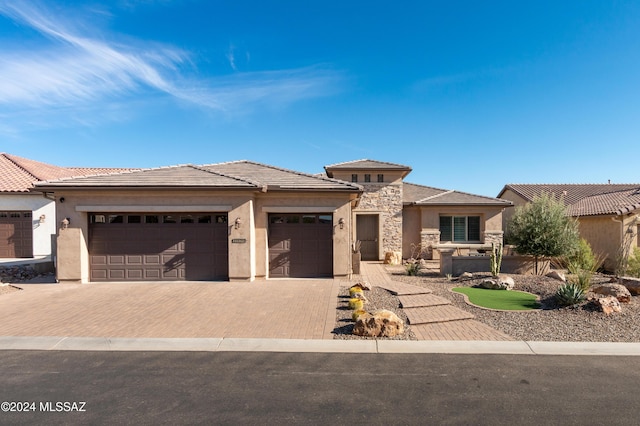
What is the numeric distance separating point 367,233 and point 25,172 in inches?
881

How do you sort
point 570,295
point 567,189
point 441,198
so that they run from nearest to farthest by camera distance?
1. point 570,295
2. point 441,198
3. point 567,189

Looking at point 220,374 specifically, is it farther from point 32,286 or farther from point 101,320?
point 32,286

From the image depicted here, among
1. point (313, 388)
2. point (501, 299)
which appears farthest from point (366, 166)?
point (313, 388)

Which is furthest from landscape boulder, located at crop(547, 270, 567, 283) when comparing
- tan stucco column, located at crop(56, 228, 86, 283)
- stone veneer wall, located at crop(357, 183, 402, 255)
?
tan stucco column, located at crop(56, 228, 86, 283)

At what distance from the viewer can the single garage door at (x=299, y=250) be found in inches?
520

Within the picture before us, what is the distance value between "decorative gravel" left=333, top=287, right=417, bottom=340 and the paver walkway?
18 centimetres

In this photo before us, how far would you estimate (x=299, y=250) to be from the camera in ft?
43.4

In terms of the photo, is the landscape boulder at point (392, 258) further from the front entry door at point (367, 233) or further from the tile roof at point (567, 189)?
the tile roof at point (567, 189)

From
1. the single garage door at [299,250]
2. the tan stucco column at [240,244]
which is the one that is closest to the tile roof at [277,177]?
the single garage door at [299,250]

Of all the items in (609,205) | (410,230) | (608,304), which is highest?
(609,205)

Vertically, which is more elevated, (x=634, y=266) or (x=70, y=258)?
(x=70, y=258)

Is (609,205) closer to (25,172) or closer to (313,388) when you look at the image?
(313,388)

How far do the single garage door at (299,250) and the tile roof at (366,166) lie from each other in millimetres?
6472

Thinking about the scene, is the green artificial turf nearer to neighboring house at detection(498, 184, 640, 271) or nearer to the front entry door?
neighboring house at detection(498, 184, 640, 271)
